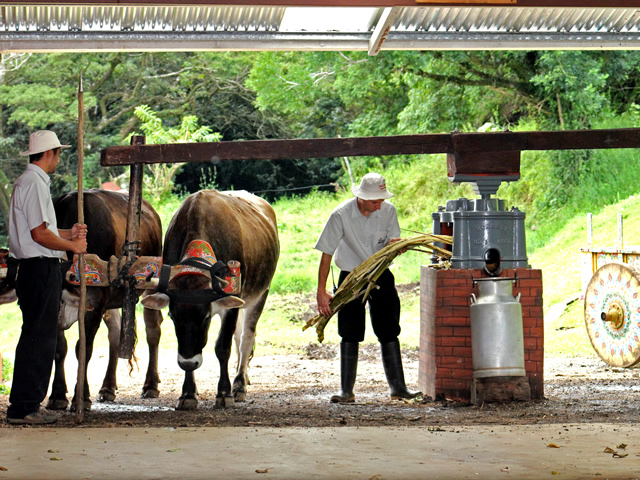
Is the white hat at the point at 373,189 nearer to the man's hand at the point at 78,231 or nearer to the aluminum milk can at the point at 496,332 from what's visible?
the aluminum milk can at the point at 496,332

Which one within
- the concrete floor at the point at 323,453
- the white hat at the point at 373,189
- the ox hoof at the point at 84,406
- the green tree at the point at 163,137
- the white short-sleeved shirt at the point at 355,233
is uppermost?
the green tree at the point at 163,137

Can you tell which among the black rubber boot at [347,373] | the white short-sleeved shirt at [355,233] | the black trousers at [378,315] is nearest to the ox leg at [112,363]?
the black rubber boot at [347,373]

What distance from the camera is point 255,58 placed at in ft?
94.7

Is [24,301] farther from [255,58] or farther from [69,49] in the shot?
[255,58]

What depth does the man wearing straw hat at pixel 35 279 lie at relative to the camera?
6.78m

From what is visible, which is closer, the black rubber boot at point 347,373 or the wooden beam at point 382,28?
the wooden beam at point 382,28

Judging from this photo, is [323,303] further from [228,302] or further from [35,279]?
[35,279]

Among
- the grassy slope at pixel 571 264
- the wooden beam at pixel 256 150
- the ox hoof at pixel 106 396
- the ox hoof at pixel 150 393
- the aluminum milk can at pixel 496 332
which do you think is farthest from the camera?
the grassy slope at pixel 571 264

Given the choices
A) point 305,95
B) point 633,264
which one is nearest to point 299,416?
point 633,264

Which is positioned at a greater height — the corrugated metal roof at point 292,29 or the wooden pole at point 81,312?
the corrugated metal roof at point 292,29

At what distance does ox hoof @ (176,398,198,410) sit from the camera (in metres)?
7.95

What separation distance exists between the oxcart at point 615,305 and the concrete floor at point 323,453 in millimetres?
3791

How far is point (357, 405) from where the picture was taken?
793 centimetres

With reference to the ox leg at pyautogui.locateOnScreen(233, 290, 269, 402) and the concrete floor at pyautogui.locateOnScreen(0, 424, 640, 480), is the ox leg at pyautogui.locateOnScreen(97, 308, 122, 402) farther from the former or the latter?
the concrete floor at pyautogui.locateOnScreen(0, 424, 640, 480)
